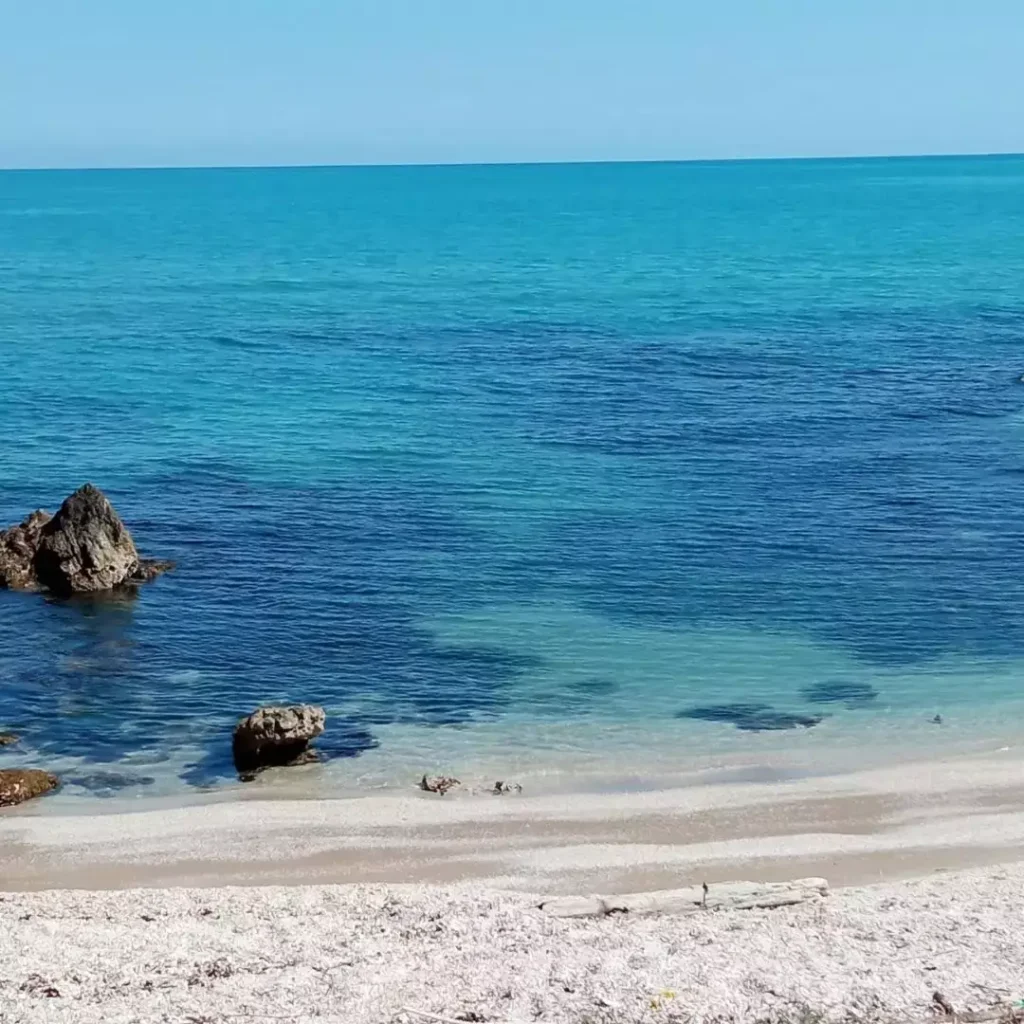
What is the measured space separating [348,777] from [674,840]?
7374mm

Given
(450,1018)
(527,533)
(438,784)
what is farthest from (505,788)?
(527,533)

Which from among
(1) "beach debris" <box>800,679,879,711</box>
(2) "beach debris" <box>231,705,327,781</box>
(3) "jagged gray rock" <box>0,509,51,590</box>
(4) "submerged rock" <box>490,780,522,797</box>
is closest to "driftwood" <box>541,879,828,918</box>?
(4) "submerged rock" <box>490,780,522,797</box>

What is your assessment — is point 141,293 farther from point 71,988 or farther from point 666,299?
point 71,988

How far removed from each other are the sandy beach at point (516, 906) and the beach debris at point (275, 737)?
1.45 meters

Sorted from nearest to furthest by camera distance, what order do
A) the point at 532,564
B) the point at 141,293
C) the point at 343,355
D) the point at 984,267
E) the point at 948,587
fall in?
the point at 948,587
the point at 532,564
the point at 343,355
the point at 141,293
the point at 984,267

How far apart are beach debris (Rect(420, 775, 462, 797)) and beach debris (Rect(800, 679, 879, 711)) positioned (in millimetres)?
9813

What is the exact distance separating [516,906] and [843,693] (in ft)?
47.8

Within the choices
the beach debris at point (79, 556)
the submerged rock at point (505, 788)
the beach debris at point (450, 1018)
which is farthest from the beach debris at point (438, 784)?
the beach debris at point (79, 556)

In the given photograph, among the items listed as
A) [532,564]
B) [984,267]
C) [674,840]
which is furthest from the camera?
[984,267]

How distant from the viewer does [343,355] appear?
90.1 meters

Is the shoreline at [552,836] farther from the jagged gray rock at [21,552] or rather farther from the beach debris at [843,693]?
the jagged gray rock at [21,552]

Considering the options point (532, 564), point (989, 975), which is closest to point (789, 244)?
point (532, 564)

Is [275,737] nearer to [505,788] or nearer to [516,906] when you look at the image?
[505,788]

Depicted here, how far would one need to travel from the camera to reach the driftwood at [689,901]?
1001 inches
